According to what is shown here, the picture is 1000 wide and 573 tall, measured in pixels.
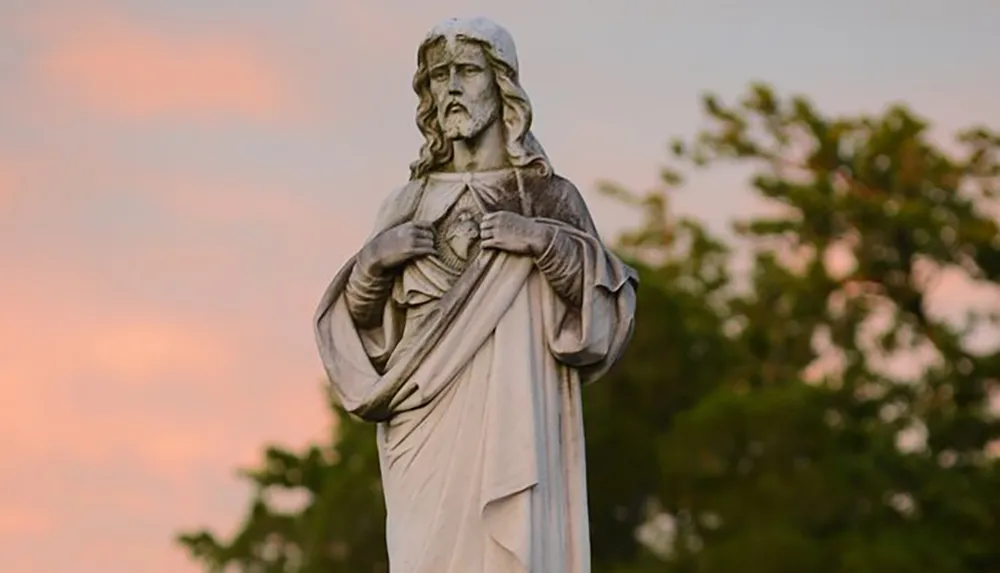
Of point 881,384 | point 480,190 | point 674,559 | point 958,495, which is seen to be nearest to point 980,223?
point 881,384

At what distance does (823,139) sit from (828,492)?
320 inches

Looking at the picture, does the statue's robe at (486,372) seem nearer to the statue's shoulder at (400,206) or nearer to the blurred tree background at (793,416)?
the statue's shoulder at (400,206)

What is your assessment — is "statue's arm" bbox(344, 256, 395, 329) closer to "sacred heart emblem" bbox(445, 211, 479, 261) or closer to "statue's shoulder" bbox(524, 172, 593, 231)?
"sacred heart emblem" bbox(445, 211, 479, 261)

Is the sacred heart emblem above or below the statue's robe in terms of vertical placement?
above

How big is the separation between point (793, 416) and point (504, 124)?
25.5m

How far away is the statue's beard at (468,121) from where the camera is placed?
40.0 ft

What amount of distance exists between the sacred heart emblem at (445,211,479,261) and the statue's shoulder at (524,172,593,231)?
1.01 ft

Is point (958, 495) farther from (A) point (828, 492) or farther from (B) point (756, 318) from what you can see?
(B) point (756, 318)

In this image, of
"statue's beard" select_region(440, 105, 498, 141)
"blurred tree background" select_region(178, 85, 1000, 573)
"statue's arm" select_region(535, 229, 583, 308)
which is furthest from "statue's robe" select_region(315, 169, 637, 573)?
"blurred tree background" select_region(178, 85, 1000, 573)

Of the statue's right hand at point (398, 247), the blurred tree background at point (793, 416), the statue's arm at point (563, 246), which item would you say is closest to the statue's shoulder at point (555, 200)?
the statue's arm at point (563, 246)

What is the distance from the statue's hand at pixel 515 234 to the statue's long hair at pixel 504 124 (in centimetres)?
38

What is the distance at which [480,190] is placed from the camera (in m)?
12.1

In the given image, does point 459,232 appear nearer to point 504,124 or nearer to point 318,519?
point 504,124

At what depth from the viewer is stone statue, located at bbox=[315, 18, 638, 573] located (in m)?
11.6
